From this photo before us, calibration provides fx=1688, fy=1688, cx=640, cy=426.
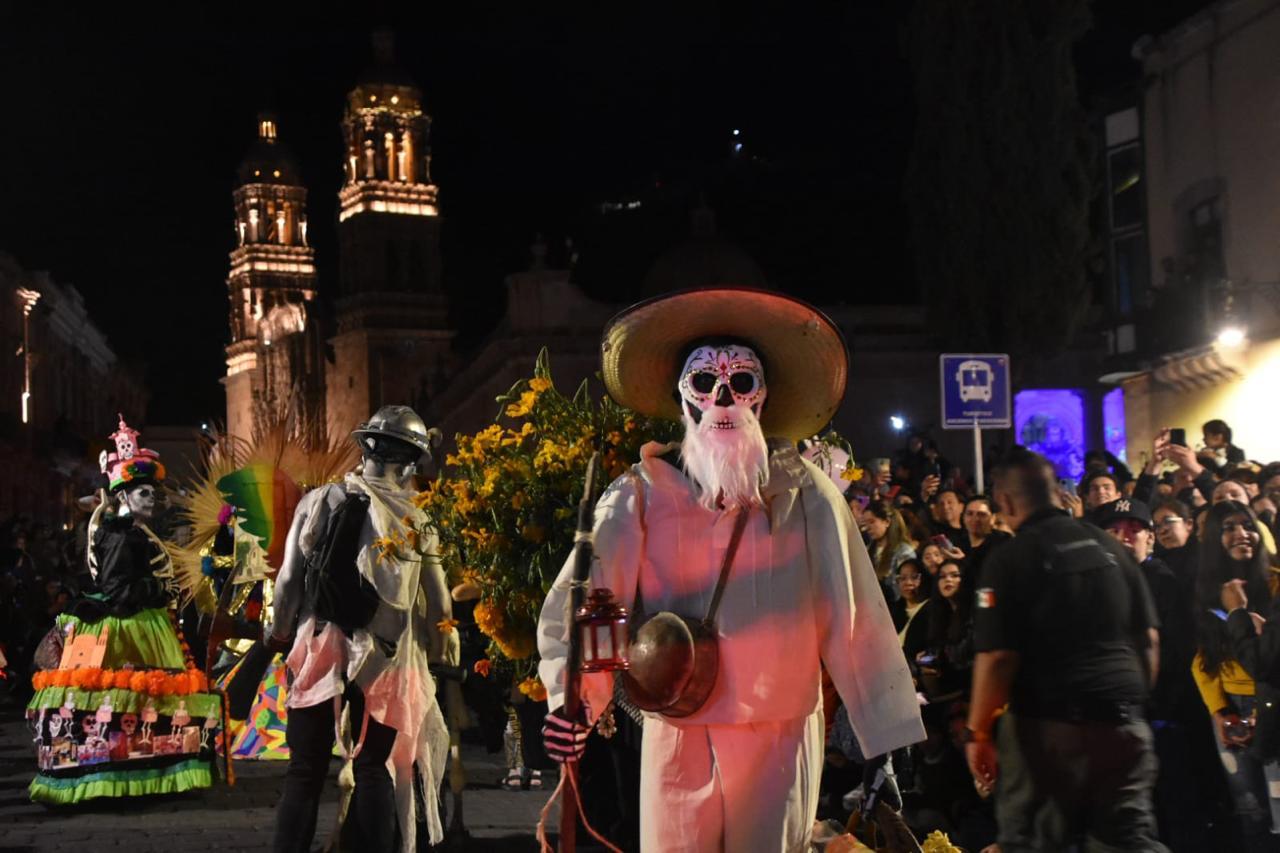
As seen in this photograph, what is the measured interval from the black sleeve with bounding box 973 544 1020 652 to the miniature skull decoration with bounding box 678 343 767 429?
1.04 metres

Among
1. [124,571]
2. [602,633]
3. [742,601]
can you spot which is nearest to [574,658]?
[602,633]

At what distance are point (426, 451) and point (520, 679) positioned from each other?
4.37 ft

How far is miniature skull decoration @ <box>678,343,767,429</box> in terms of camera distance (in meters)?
5.39

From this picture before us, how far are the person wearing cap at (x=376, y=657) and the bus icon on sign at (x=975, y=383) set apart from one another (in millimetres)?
7226

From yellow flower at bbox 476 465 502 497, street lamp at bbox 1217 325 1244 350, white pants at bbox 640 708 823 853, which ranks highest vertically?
street lamp at bbox 1217 325 1244 350

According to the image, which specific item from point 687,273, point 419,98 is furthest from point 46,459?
point 687,273

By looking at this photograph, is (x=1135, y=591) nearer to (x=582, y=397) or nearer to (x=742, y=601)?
(x=742, y=601)

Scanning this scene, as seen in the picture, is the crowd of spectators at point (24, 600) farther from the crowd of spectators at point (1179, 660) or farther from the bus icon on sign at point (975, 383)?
the crowd of spectators at point (1179, 660)

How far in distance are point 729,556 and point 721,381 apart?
25.5 inches

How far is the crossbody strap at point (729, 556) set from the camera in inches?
197

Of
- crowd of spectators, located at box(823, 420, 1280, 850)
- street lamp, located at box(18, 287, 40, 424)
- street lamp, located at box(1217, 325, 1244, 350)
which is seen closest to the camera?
crowd of spectators, located at box(823, 420, 1280, 850)

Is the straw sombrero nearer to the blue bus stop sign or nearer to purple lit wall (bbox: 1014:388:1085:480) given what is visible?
the blue bus stop sign

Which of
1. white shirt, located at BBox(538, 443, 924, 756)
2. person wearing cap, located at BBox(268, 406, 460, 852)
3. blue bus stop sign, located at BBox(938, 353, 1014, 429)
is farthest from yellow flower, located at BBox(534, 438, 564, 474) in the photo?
blue bus stop sign, located at BBox(938, 353, 1014, 429)

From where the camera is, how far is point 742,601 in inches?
198
